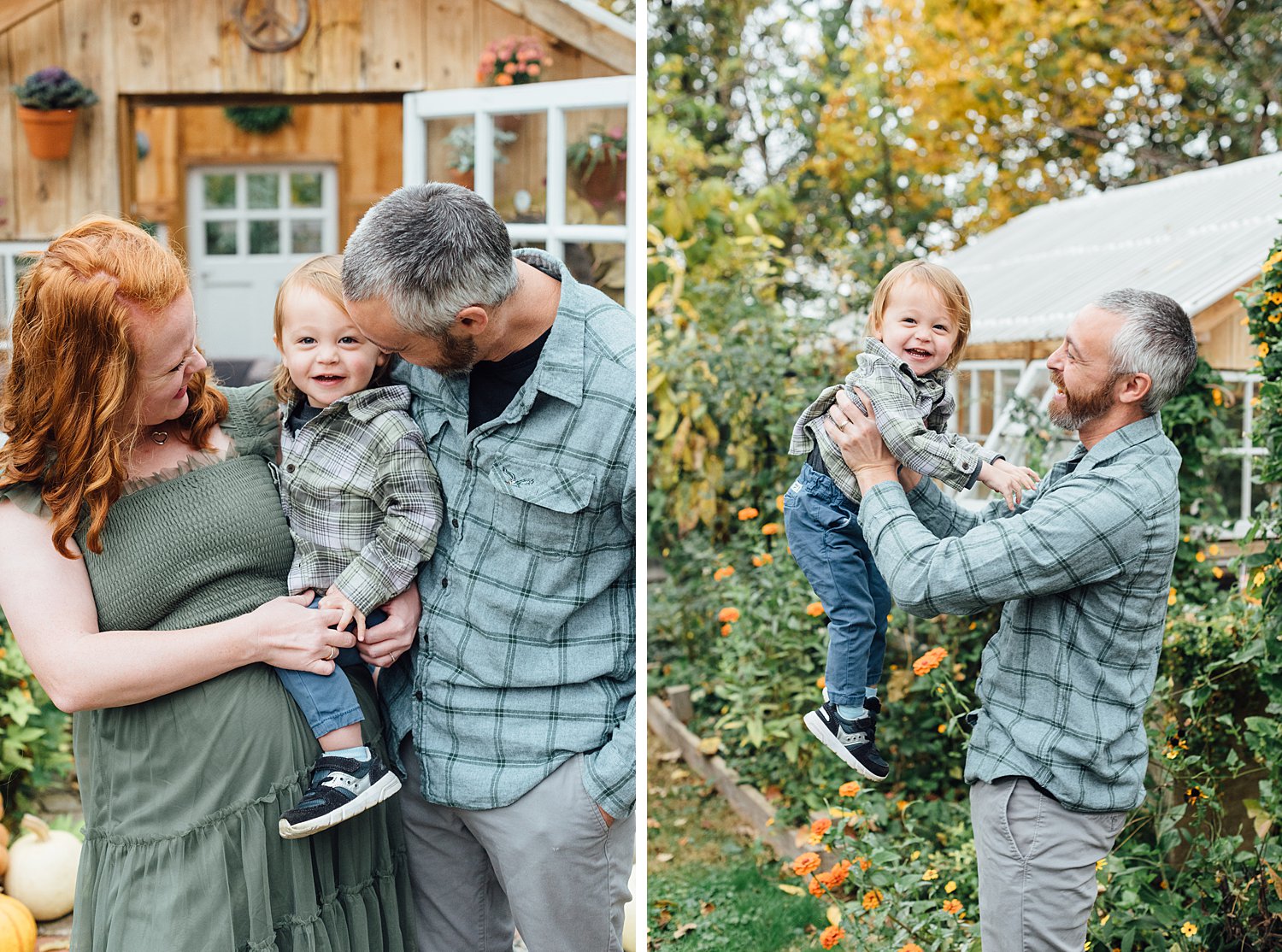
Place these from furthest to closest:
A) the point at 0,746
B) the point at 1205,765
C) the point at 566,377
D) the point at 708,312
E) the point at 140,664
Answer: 1. the point at 708,312
2. the point at 0,746
3. the point at 1205,765
4. the point at 566,377
5. the point at 140,664

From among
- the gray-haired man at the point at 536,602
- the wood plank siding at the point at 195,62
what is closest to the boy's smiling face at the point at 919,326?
the gray-haired man at the point at 536,602

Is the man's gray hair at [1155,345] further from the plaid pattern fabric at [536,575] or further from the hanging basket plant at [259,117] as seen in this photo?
the hanging basket plant at [259,117]

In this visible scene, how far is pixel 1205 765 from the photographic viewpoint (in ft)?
8.01

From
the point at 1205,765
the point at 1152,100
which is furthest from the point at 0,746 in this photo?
the point at 1152,100

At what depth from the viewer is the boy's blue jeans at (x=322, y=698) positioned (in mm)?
1689

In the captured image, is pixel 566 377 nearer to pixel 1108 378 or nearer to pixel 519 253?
pixel 519 253

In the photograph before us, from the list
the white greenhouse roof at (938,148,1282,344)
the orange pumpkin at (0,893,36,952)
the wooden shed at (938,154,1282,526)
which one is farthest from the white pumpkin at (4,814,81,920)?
the white greenhouse roof at (938,148,1282,344)

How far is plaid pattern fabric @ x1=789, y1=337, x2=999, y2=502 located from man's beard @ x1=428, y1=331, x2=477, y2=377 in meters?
0.56

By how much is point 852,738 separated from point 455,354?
91cm

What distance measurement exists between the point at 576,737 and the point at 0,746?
7.52 ft

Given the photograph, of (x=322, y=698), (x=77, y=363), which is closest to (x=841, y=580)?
(x=322, y=698)

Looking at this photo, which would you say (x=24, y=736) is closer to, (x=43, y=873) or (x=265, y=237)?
(x=43, y=873)

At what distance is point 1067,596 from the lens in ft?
5.53

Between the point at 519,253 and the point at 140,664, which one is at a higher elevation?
the point at 519,253
